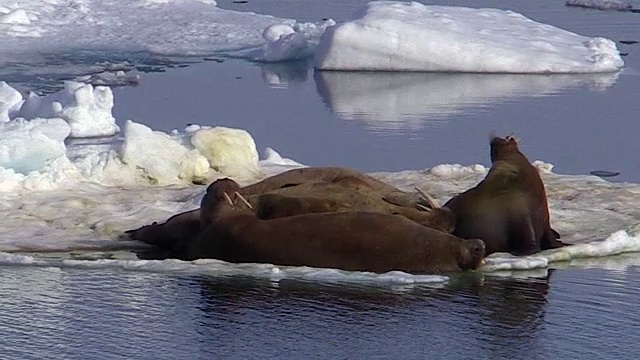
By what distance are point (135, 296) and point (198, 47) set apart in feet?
36.0

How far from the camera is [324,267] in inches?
231

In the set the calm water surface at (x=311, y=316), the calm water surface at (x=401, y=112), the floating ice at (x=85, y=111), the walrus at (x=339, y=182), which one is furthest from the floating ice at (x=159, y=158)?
the floating ice at (x=85, y=111)

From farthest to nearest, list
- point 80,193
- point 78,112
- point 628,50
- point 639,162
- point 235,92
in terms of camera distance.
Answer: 1. point 628,50
2. point 235,92
3. point 78,112
4. point 639,162
5. point 80,193

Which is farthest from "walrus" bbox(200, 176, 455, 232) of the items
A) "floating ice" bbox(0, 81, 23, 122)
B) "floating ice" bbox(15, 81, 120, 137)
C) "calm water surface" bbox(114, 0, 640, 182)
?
"floating ice" bbox(0, 81, 23, 122)

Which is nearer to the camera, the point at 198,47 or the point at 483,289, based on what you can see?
the point at 483,289

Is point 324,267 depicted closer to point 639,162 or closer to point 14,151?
point 14,151

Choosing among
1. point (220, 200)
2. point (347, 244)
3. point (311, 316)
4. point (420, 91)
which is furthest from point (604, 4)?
point (311, 316)

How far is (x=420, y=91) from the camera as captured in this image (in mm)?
12875

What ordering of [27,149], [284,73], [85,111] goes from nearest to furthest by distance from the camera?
[27,149]
[85,111]
[284,73]

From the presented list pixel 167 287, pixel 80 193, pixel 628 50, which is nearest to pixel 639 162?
pixel 80 193

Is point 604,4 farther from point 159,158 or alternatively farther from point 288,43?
point 159,158

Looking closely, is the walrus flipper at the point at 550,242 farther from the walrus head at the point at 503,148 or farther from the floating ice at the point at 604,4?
the floating ice at the point at 604,4

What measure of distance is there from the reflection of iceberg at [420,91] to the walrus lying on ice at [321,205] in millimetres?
4285

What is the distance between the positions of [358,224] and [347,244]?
3.6 inches
